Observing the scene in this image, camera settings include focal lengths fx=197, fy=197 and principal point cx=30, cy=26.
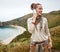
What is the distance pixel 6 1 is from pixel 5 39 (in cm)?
51

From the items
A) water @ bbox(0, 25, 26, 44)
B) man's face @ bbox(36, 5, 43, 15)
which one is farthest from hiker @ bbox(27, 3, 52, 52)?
water @ bbox(0, 25, 26, 44)

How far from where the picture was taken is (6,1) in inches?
103

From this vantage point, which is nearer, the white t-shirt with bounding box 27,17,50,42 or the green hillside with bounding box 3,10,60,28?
the white t-shirt with bounding box 27,17,50,42

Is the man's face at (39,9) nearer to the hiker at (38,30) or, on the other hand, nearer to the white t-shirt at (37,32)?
the hiker at (38,30)

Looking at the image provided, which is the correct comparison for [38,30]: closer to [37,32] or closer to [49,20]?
[37,32]

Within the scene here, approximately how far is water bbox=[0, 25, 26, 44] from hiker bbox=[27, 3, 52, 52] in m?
0.17

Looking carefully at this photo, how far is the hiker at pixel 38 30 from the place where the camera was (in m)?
2.41

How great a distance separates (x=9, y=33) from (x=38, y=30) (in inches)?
14.8

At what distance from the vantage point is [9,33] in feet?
8.21

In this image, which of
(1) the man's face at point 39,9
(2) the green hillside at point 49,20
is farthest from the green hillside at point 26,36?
(1) the man's face at point 39,9

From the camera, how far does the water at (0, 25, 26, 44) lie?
2.50 metres

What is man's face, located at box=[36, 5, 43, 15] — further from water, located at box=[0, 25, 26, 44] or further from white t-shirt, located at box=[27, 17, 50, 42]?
water, located at box=[0, 25, 26, 44]

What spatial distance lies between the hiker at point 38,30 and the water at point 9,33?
170 millimetres

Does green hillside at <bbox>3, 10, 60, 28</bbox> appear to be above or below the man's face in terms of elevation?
below
